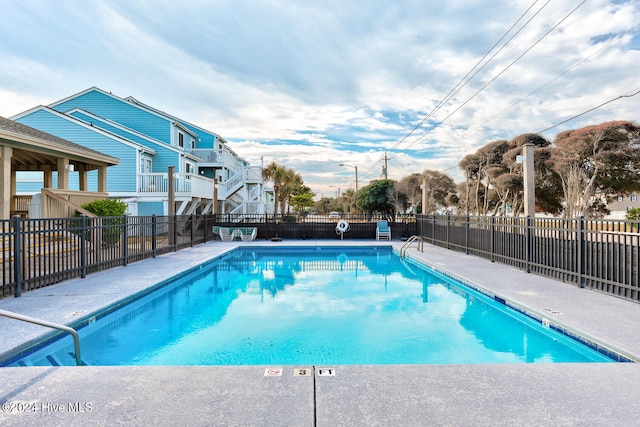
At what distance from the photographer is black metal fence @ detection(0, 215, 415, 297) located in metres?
6.37

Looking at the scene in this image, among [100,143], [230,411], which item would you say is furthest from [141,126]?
[230,411]

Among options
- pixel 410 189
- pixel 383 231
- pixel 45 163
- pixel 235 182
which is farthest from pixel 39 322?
pixel 410 189

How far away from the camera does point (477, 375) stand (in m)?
3.21

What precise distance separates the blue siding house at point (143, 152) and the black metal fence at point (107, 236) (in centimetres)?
304

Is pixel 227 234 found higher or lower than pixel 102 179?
lower

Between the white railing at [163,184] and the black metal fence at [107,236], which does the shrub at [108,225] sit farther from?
the white railing at [163,184]

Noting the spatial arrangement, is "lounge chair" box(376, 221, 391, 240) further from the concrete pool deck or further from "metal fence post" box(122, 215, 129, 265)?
the concrete pool deck

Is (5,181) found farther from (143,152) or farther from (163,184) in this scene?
(143,152)

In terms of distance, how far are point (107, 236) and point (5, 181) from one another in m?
3.24

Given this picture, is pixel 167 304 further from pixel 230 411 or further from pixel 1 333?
pixel 230 411

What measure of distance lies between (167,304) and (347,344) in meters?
3.93

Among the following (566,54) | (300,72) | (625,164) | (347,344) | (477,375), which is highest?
(300,72)

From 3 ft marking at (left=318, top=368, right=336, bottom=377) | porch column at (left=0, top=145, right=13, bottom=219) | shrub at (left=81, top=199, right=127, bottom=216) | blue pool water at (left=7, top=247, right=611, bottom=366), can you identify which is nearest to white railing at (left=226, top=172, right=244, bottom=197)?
shrub at (left=81, top=199, right=127, bottom=216)

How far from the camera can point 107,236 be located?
9094mm
